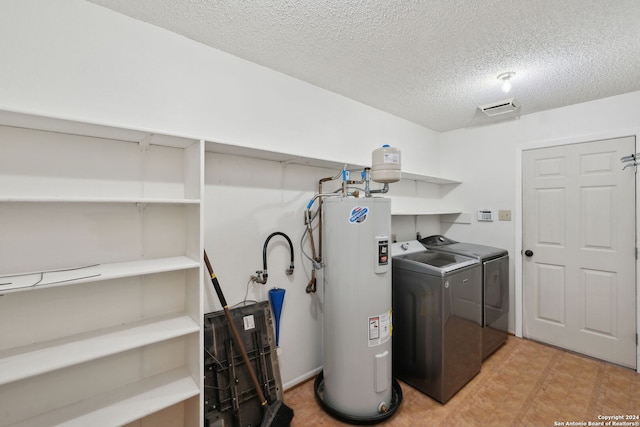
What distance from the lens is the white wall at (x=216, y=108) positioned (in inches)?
52.7

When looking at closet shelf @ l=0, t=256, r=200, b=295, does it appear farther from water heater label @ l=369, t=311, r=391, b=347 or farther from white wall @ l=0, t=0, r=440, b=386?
water heater label @ l=369, t=311, r=391, b=347

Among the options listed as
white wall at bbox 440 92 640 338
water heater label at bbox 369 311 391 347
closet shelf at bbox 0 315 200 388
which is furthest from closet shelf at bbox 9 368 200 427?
white wall at bbox 440 92 640 338

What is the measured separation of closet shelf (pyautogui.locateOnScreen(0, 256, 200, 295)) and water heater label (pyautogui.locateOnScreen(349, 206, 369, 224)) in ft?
3.30

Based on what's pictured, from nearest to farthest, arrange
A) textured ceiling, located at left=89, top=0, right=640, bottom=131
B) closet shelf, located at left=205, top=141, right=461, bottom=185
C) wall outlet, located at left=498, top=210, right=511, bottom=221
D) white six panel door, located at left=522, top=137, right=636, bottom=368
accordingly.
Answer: textured ceiling, located at left=89, top=0, right=640, bottom=131, closet shelf, located at left=205, top=141, right=461, bottom=185, white six panel door, located at left=522, top=137, right=636, bottom=368, wall outlet, located at left=498, top=210, right=511, bottom=221

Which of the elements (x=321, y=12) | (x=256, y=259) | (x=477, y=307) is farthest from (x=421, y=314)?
(x=321, y=12)

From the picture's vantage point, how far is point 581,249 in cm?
277

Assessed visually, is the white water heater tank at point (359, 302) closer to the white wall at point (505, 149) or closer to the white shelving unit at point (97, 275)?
the white shelving unit at point (97, 275)

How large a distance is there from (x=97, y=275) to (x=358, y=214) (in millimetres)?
1460

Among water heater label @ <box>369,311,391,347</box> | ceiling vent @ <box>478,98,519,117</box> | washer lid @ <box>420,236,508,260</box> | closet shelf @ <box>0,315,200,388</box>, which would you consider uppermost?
ceiling vent @ <box>478,98,519,117</box>

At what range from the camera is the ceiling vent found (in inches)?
106

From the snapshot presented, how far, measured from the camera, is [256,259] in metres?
2.05

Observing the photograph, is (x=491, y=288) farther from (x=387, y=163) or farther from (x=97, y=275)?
(x=97, y=275)

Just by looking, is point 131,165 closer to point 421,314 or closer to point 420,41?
point 420,41

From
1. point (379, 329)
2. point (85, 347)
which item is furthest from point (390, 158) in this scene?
point (85, 347)
